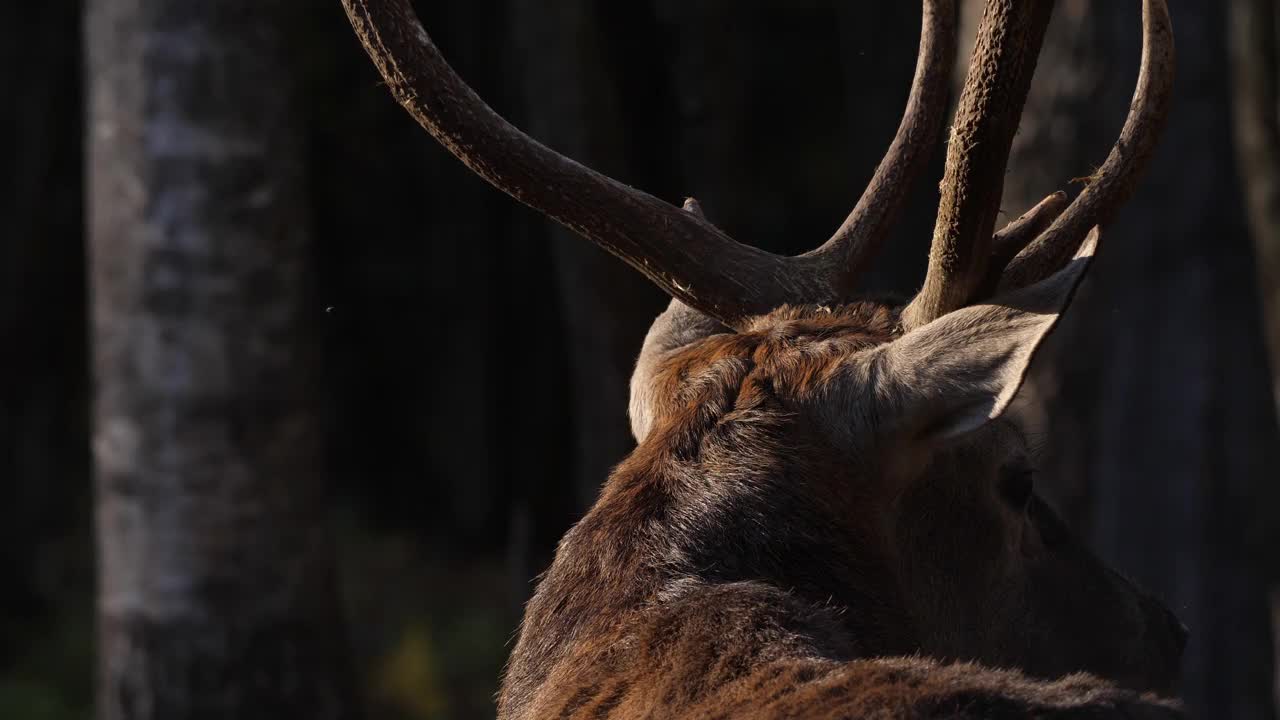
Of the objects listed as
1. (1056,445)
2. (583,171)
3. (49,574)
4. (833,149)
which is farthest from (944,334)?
(49,574)

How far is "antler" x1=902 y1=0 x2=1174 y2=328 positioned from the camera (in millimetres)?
2729

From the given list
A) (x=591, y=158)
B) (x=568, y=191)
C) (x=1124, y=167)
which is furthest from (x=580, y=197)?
(x=591, y=158)

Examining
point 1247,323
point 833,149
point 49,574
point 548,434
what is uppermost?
point 833,149

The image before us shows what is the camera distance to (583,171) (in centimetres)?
336

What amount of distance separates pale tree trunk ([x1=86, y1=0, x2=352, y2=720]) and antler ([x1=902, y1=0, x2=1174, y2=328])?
373cm

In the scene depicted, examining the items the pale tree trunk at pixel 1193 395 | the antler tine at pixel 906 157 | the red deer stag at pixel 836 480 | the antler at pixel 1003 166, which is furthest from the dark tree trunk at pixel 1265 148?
the red deer stag at pixel 836 480

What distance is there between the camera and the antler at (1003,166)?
8.95ft

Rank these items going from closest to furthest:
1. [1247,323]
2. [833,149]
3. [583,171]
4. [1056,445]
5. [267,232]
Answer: [583,171]
[1056,445]
[267,232]
[1247,323]
[833,149]

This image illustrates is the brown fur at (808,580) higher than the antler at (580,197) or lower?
lower

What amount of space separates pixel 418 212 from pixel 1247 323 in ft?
27.0

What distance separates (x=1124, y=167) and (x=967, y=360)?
0.95 m

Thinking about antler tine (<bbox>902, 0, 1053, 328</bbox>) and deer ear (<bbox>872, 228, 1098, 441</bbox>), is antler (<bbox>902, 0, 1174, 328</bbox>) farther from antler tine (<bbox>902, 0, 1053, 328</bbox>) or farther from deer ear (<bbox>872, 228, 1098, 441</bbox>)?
deer ear (<bbox>872, 228, 1098, 441</bbox>)

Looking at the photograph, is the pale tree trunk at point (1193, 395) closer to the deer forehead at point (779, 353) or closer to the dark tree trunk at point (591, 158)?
the dark tree trunk at point (591, 158)

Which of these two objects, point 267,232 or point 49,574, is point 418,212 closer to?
point 49,574
